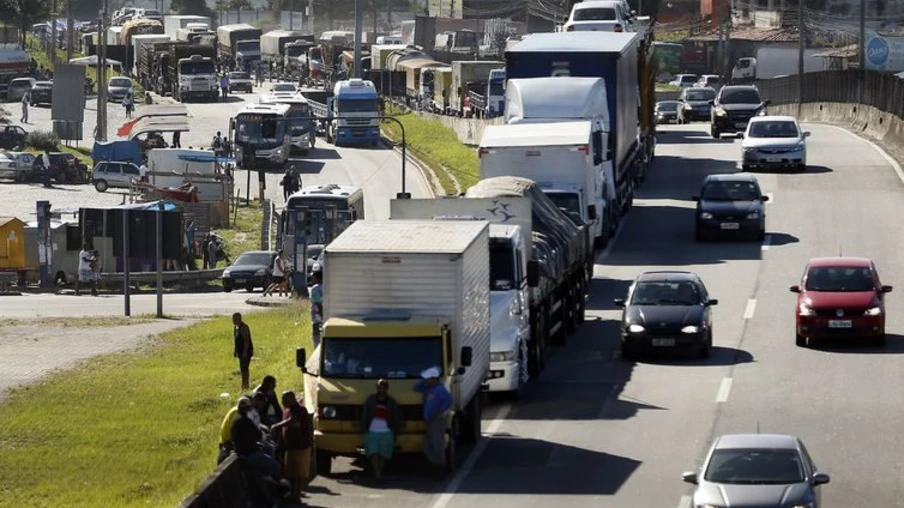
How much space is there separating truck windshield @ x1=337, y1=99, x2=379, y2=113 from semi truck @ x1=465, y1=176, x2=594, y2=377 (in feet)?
186

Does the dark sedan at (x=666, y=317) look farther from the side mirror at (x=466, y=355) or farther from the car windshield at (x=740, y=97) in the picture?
the car windshield at (x=740, y=97)

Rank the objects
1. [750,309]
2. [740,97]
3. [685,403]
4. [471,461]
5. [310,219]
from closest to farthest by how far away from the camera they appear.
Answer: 1. [471,461]
2. [685,403]
3. [750,309]
4. [310,219]
5. [740,97]

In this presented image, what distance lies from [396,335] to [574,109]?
22.0 m

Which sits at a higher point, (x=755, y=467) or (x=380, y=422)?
(x=755, y=467)

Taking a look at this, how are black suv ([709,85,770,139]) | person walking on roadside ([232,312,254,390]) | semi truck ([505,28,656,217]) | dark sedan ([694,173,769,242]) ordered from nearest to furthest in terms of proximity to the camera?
person walking on roadside ([232,312,254,390])
dark sedan ([694,173,769,242])
semi truck ([505,28,656,217])
black suv ([709,85,770,139])

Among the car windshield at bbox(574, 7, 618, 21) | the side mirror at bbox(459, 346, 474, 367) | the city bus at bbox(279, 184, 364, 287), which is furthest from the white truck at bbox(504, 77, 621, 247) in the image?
the side mirror at bbox(459, 346, 474, 367)

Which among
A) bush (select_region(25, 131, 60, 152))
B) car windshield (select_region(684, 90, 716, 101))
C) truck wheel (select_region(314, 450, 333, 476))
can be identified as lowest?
bush (select_region(25, 131, 60, 152))

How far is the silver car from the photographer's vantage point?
19.3 metres

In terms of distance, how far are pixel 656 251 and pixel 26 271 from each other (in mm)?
22957

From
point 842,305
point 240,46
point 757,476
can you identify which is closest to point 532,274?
point 842,305

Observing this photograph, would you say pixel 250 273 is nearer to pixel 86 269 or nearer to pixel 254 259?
pixel 254 259

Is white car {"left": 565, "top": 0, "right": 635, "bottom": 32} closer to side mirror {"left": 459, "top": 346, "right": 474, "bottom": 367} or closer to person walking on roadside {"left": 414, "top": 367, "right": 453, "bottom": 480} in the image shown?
side mirror {"left": 459, "top": 346, "right": 474, "bottom": 367}

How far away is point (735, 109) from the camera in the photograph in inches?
2854

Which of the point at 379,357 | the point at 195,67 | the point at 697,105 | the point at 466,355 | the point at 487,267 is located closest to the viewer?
the point at 379,357
